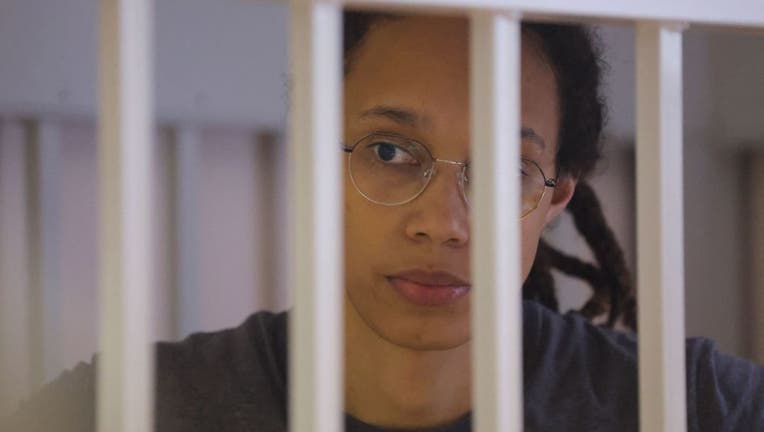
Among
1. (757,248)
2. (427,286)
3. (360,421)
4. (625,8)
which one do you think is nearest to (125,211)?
(625,8)

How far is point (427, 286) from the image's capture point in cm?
91

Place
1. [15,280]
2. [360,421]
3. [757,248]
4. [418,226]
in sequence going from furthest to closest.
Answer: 1. [757,248]
2. [15,280]
3. [360,421]
4. [418,226]

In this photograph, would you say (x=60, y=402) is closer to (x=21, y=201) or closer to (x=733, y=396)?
(x=21, y=201)

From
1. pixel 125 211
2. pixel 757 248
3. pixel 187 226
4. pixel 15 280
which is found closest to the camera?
pixel 125 211

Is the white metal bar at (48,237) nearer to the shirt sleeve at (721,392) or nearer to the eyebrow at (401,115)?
the eyebrow at (401,115)

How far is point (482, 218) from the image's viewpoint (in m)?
0.58

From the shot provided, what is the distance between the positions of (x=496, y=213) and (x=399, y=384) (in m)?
0.51

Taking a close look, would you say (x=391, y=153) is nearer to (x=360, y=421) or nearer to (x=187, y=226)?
(x=360, y=421)

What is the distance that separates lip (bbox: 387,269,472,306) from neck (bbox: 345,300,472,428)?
0.12m

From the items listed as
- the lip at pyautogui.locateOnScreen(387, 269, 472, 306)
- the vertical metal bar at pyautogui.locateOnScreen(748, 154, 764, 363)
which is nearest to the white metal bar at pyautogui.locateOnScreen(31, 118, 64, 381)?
the lip at pyautogui.locateOnScreen(387, 269, 472, 306)

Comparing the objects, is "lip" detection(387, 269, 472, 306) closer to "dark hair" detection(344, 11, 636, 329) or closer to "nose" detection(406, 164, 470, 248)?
"nose" detection(406, 164, 470, 248)

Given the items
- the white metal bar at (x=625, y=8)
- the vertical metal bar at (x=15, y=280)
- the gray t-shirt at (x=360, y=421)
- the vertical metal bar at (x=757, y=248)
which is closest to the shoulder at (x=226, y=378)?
the gray t-shirt at (x=360, y=421)

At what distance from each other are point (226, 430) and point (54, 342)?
0.40 meters

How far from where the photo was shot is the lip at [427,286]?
2.97ft
